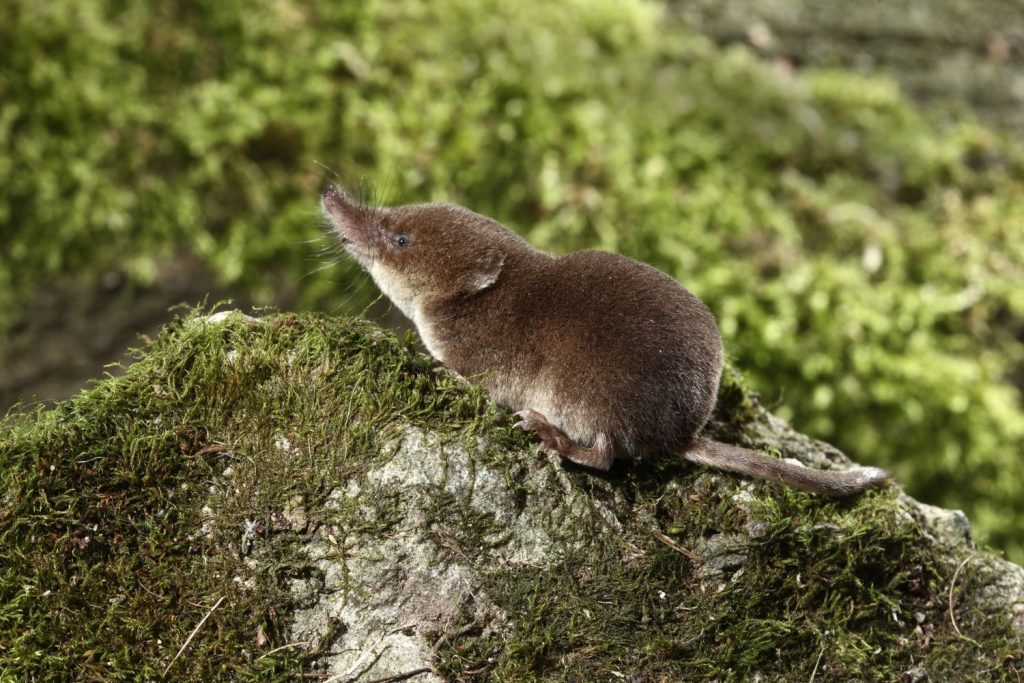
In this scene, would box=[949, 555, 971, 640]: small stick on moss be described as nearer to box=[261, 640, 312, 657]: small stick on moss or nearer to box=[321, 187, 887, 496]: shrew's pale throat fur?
box=[321, 187, 887, 496]: shrew's pale throat fur

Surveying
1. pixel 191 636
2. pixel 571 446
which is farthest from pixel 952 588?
pixel 191 636

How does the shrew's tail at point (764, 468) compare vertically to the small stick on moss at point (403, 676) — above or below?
above

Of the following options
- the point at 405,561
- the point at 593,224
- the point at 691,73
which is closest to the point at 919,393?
the point at 593,224

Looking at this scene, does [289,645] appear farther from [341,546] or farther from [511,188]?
[511,188]

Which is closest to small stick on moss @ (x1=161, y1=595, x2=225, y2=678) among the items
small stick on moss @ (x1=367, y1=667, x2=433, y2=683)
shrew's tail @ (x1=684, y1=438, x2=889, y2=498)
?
small stick on moss @ (x1=367, y1=667, x2=433, y2=683)

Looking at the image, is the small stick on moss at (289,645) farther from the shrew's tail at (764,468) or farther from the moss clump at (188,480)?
the shrew's tail at (764,468)

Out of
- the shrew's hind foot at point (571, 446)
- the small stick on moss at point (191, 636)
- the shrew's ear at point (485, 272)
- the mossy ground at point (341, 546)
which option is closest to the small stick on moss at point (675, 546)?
the mossy ground at point (341, 546)
